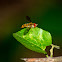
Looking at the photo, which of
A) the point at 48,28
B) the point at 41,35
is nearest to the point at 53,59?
the point at 41,35

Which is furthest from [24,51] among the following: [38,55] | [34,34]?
[34,34]

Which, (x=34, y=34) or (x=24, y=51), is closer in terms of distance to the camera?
(x=34, y=34)

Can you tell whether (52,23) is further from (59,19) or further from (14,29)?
(14,29)

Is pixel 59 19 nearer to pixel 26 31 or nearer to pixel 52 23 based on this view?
pixel 52 23

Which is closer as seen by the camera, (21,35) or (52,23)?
(21,35)

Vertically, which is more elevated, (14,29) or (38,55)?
(14,29)

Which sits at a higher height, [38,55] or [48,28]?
[48,28]
